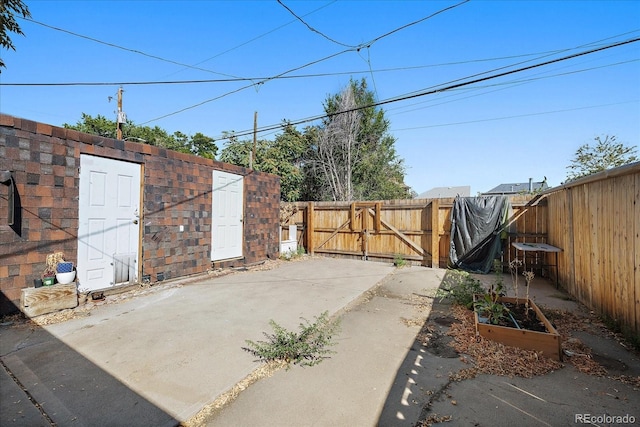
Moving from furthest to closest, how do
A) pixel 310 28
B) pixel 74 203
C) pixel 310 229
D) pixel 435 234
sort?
pixel 310 229
pixel 435 234
pixel 310 28
pixel 74 203

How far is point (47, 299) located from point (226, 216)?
12.5ft

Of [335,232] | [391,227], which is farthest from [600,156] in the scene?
[335,232]

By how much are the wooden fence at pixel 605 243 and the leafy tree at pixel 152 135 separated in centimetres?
2067

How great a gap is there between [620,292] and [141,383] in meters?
4.99

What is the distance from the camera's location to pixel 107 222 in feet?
15.7

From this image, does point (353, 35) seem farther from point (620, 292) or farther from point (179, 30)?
point (620, 292)

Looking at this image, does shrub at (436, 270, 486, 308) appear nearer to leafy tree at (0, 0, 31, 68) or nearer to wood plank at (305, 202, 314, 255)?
wood plank at (305, 202, 314, 255)

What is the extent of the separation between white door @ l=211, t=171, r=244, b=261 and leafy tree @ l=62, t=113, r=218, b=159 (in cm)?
1508

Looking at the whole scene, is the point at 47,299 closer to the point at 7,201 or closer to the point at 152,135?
the point at 7,201

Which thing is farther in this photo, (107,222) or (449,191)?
(449,191)

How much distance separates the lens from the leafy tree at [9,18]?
4.25 meters

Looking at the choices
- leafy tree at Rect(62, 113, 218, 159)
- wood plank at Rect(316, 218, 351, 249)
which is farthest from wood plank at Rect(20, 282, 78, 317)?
leafy tree at Rect(62, 113, 218, 159)

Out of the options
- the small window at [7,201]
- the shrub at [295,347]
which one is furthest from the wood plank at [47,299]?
the shrub at [295,347]

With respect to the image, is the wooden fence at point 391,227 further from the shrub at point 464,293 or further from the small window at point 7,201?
the small window at point 7,201
